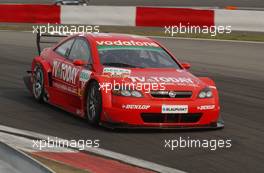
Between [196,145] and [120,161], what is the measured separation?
1.46 meters

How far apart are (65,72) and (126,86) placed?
5.47 feet

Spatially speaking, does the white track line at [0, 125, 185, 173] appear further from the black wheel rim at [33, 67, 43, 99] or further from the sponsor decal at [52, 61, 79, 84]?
the black wheel rim at [33, 67, 43, 99]

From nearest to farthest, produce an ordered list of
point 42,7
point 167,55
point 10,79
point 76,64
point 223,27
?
point 76,64 < point 167,55 < point 10,79 < point 223,27 < point 42,7

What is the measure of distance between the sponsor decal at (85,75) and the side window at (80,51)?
33 cm

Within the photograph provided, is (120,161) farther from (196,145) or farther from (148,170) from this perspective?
(196,145)

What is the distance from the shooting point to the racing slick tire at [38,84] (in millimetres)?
12477

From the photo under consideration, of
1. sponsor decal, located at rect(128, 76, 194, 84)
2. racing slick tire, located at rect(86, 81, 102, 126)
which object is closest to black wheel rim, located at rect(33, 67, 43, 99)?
racing slick tire, located at rect(86, 81, 102, 126)

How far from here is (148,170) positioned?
7.87 meters

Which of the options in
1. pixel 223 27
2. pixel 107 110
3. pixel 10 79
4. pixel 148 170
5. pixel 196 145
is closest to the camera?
pixel 148 170

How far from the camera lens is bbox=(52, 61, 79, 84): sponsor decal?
37.1ft

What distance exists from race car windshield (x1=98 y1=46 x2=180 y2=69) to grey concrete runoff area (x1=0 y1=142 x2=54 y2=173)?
454 centimetres

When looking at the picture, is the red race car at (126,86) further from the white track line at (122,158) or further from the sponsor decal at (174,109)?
the white track line at (122,158)

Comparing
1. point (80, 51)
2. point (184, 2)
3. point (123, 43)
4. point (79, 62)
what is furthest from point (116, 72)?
point (184, 2)

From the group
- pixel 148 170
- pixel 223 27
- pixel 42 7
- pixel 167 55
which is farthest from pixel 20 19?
pixel 148 170
